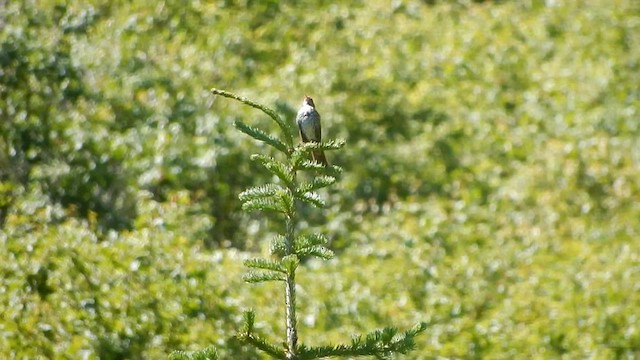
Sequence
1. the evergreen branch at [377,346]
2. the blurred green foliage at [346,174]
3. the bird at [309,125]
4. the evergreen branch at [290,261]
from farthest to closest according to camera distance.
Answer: the blurred green foliage at [346,174] → the bird at [309,125] → the evergreen branch at [377,346] → the evergreen branch at [290,261]

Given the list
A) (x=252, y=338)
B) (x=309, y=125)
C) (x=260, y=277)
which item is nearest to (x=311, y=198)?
(x=260, y=277)

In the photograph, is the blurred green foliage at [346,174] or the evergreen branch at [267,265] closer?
the evergreen branch at [267,265]

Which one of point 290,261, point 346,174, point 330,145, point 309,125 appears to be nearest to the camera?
point 290,261

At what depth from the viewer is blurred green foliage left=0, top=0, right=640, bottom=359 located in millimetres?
7367

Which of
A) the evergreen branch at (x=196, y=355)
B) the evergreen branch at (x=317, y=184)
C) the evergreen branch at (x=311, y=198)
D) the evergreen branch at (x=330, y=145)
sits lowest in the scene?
the evergreen branch at (x=196, y=355)

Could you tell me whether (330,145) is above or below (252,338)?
above

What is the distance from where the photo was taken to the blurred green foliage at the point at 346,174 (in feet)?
24.2

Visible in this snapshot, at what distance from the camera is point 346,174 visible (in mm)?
10477

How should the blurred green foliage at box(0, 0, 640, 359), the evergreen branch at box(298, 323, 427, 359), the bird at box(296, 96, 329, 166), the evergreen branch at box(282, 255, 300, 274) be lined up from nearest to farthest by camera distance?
the evergreen branch at box(282, 255, 300, 274) < the evergreen branch at box(298, 323, 427, 359) < the bird at box(296, 96, 329, 166) < the blurred green foliage at box(0, 0, 640, 359)

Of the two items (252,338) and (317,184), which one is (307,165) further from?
(252,338)

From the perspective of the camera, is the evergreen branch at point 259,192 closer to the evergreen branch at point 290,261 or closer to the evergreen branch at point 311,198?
the evergreen branch at point 311,198

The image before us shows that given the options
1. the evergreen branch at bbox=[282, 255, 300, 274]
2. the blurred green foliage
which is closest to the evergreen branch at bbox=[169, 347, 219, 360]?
the evergreen branch at bbox=[282, 255, 300, 274]

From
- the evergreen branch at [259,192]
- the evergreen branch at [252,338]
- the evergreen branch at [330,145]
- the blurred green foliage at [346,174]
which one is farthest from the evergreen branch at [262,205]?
the blurred green foliage at [346,174]

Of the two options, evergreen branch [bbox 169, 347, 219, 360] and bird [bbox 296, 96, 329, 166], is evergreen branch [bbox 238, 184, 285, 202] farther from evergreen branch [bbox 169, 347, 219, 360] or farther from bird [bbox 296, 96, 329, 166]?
bird [bbox 296, 96, 329, 166]
